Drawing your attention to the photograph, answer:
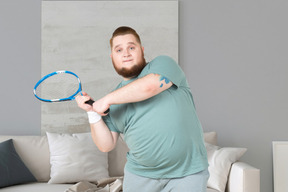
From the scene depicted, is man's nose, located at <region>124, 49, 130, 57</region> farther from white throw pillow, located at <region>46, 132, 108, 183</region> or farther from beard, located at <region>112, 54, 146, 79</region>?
white throw pillow, located at <region>46, 132, 108, 183</region>

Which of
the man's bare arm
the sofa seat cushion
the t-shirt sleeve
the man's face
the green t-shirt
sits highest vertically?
the man's face

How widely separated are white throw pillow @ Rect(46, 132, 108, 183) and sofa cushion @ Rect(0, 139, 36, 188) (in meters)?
0.22

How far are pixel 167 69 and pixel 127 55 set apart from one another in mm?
206

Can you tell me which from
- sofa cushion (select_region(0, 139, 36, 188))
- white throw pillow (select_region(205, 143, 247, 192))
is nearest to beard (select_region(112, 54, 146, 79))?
white throw pillow (select_region(205, 143, 247, 192))

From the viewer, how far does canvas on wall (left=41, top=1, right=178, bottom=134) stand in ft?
11.8

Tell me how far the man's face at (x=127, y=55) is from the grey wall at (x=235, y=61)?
2.15 metres

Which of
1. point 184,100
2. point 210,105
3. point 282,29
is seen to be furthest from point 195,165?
point 282,29

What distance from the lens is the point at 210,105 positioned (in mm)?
3717

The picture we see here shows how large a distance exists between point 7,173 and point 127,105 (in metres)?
1.74

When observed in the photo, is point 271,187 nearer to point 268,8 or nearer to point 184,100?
point 268,8

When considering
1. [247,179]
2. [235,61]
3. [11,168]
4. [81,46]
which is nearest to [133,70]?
[247,179]

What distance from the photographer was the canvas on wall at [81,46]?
3.60 m

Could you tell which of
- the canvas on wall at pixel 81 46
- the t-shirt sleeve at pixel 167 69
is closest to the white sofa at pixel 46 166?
the canvas on wall at pixel 81 46

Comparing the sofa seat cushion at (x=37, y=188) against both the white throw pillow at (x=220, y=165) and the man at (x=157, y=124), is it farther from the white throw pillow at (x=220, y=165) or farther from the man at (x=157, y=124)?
the man at (x=157, y=124)
